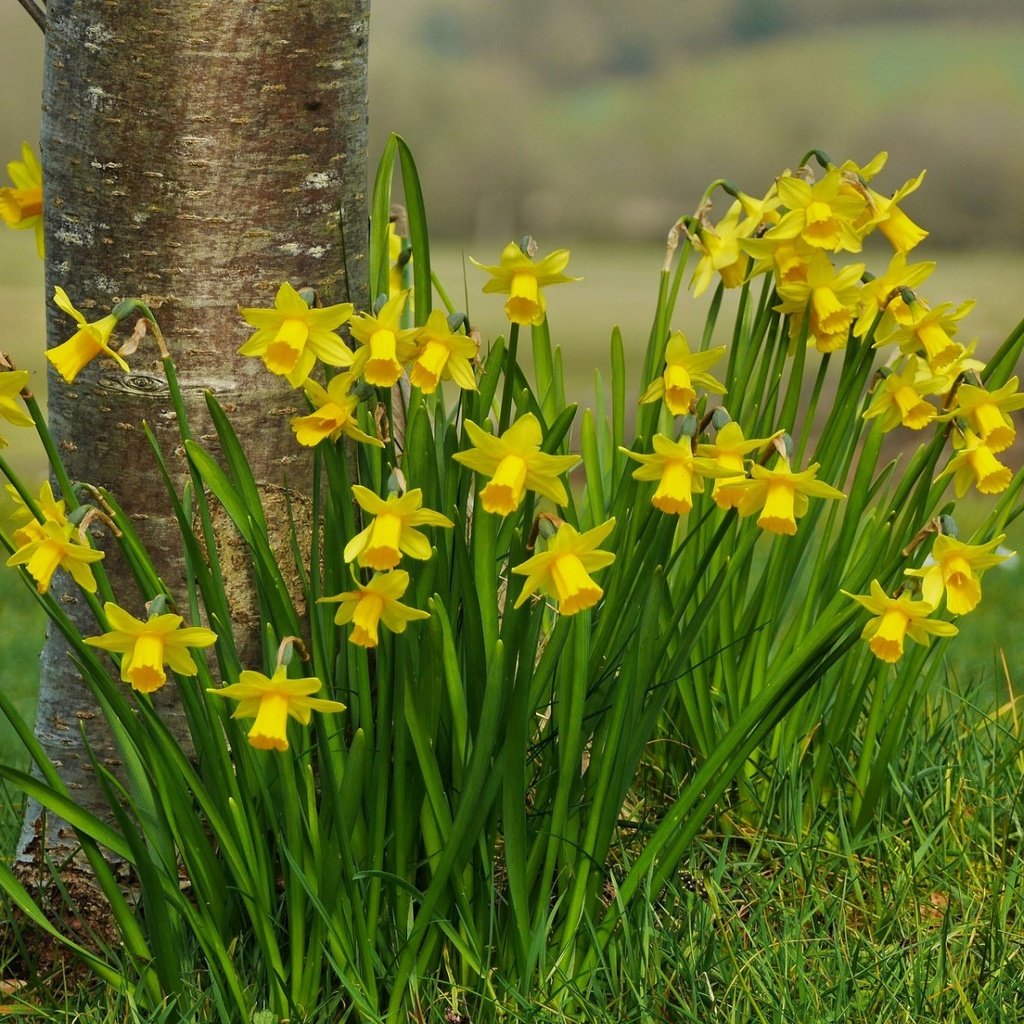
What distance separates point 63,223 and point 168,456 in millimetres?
333

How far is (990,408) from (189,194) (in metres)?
1.03

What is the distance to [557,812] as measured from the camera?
4.75ft

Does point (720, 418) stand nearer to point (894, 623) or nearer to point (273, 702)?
point (894, 623)

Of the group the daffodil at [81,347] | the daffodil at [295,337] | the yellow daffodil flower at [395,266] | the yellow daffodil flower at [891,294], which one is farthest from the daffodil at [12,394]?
the yellow daffodil flower at [891,294]

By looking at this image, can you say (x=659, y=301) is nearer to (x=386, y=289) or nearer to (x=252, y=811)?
(x=386, y=289)

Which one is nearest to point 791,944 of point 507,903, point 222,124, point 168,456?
point 507,903

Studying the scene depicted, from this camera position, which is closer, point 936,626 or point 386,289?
point 936,626

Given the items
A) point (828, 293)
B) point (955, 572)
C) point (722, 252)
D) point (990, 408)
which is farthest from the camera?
point (722, 252)

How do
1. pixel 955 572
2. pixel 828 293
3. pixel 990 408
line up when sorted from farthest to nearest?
pixel 828 293, pixel 990 408, pixel 955 572

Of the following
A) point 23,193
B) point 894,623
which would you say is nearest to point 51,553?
point 23,193

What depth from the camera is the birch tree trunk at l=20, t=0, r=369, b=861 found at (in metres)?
1.49

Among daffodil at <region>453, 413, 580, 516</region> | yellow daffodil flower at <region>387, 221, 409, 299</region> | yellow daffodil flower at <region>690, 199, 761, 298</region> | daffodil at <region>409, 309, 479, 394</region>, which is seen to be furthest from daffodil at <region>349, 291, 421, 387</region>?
yellow daffodil flower at <region>690, 199, 761, 298</region>

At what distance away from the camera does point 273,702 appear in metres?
1.24

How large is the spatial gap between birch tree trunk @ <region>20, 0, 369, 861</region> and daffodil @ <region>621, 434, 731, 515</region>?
0.57 m
